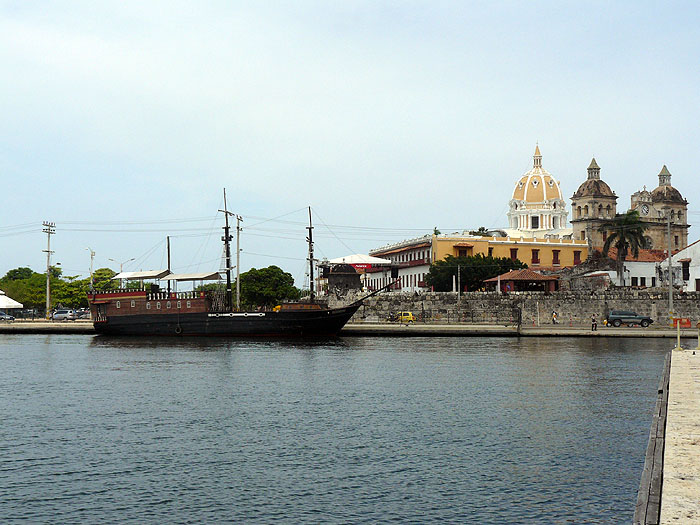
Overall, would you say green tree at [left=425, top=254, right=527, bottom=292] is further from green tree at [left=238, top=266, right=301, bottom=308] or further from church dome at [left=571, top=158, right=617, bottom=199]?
church dome at [left=571, top=158, right=617, bottom=199]

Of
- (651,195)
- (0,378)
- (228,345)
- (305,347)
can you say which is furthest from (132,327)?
(651,195)

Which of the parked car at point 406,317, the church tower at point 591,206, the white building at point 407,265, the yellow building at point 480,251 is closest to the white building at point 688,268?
the yellow building at point 480,251

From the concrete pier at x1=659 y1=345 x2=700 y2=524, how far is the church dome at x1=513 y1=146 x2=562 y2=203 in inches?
4233

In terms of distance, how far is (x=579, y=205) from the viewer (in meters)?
121

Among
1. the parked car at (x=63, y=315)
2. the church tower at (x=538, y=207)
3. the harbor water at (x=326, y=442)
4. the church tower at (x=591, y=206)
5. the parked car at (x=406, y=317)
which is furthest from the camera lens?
the church tower at (x=538, y=207)

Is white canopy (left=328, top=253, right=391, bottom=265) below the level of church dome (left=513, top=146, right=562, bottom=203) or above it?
below

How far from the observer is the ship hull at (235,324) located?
6544 centimetres

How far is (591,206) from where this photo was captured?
118375 millimetres

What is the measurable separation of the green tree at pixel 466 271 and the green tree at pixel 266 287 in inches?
803

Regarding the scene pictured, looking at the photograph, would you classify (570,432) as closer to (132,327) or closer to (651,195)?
(132,327)

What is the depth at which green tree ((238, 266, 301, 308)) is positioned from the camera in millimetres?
99375

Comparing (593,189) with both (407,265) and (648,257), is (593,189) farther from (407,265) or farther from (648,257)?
(407,265)

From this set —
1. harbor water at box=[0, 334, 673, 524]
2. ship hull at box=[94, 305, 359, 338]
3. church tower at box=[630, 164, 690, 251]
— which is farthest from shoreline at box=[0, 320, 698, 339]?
church tower at box=[630, 164, 690, 251]

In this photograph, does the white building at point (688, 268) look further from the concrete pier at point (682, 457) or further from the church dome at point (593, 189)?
the concrete pier at point (682, 457)
